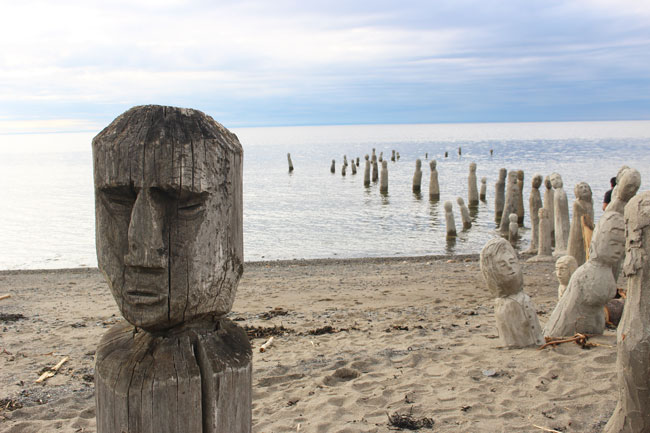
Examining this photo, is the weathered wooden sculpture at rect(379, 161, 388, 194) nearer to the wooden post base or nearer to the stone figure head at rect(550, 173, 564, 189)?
the stone figure head at rect(550, 173, 564, 189)

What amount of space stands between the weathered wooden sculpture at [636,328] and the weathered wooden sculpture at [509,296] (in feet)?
7.45

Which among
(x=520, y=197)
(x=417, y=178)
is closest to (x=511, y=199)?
(x=520, y=197)

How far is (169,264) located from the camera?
7.57ft

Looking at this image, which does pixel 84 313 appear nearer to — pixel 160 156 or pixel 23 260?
pixel 160 156

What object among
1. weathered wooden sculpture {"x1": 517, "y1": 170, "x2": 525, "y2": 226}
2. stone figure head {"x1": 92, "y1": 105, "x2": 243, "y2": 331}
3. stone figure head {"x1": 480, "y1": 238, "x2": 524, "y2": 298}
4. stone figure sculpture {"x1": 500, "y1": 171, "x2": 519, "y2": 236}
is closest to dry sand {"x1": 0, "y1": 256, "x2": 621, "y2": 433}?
stone figure head {"x1": 480, "y1": 238, "x2": 524, "y2": 298}

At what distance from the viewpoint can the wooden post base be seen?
2266 millimetres

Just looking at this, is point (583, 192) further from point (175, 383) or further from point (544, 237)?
point (175, 383)

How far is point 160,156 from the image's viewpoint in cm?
225

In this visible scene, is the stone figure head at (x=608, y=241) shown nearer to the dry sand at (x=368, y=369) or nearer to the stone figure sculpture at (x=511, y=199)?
the dry sand at (x=368, y=369)

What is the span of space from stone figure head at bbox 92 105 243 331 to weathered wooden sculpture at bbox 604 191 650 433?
2.79 metres

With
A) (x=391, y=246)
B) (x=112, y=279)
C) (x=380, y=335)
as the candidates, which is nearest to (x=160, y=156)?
(x=112, y=279)

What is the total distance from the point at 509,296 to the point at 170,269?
4922 mm

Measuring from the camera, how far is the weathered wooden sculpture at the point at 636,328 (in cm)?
371

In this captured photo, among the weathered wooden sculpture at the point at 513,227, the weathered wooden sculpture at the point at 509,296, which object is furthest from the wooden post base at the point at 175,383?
the weathered wooden sculpture at the point at 513,227
